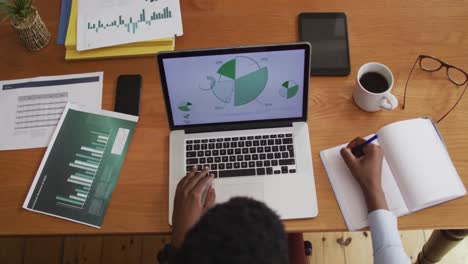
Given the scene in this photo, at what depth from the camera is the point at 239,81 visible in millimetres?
877

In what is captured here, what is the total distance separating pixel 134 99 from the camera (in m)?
1.02

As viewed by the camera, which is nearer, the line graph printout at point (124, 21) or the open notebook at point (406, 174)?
the open notebook at point (406, 174)

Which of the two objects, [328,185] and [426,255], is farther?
[426,255]

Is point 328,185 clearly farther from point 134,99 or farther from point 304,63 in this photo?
point 134,99

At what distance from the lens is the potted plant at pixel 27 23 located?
0.98 m

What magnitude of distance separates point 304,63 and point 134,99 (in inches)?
17.2

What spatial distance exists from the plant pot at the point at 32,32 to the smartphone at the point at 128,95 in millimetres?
240

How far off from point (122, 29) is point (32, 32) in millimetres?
224

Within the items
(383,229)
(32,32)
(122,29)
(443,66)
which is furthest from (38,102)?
(443,66)

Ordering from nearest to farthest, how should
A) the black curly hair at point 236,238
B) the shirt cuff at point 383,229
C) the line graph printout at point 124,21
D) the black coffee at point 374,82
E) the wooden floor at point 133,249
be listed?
1. the black curly hair at point 236,238
2. the shirt cuff at point 383,229
3. the black coffee at point 374,82
4. the line graph printout at point 124,21
5. the wooden floor at point 133,249

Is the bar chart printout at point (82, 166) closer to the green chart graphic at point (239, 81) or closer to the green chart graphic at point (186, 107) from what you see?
the green chart graphic at point (186, 107)

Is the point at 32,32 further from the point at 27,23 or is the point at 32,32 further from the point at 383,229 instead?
the point at 383,229

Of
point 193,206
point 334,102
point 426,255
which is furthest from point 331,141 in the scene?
point 426,255

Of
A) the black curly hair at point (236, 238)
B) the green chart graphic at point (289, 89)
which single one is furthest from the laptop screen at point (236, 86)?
the black curly hair at point (236, 238)
